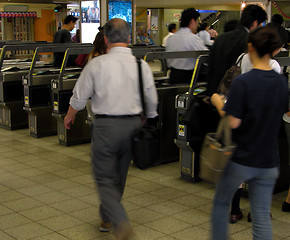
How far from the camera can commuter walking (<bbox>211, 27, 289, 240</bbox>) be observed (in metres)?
2.45

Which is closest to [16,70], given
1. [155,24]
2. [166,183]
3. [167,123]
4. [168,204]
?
[167,123]

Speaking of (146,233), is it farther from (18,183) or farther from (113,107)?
(18,183)

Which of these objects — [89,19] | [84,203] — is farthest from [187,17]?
[89,19]

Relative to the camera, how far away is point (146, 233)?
140 inches

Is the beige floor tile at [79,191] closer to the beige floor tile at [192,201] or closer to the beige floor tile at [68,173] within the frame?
the beige floor tile at [68,173]

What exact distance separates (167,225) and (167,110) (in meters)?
1.95

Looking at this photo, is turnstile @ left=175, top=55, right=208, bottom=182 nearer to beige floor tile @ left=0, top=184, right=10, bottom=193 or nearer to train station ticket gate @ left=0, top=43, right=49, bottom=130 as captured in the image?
beige floor tile @ left=0, top=184, right=10, bottom=193

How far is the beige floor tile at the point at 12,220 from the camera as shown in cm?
371

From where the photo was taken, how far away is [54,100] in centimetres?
638

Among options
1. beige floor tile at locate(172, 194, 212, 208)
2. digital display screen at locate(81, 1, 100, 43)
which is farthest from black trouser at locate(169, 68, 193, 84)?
digital display screen at locate(81, 1, 100, 43)

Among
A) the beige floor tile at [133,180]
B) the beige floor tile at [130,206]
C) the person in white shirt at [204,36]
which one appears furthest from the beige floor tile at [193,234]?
the person in white shirt at [204,36]

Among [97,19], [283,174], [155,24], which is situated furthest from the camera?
[155,24]

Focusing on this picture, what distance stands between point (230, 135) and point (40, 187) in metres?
2.71

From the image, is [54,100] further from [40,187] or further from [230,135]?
[230,135]
